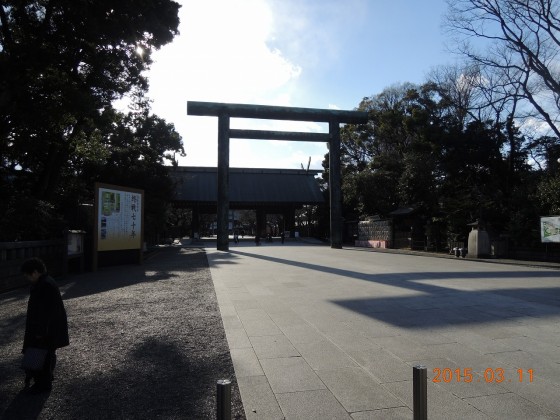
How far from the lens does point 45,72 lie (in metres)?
12.1

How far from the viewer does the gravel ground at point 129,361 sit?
3395mm

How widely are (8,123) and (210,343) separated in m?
11.7

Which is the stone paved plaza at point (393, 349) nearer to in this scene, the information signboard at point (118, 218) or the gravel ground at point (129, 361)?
the gravel ground at point (129, 361)

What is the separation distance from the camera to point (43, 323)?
12.3 feet

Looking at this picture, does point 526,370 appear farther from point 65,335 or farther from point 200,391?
point 65,335

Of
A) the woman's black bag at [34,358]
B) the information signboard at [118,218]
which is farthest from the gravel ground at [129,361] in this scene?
the information signboard at [118,218]

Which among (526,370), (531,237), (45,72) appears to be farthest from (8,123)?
(531,237)

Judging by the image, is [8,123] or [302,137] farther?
[302,137]

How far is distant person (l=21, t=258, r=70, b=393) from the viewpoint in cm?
373

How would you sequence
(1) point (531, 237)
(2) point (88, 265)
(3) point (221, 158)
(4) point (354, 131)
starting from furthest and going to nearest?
1. (4) point (354, 131)
2. (3) point (221, 158)
3. (1) point (531, 237)
4. (2) point (88, 265)

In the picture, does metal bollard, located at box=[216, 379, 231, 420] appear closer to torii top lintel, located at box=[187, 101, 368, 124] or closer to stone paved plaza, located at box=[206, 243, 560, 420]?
stone paved plaza, located at box=[206, 243, 560, 420]

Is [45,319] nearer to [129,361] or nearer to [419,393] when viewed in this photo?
[129,361]
